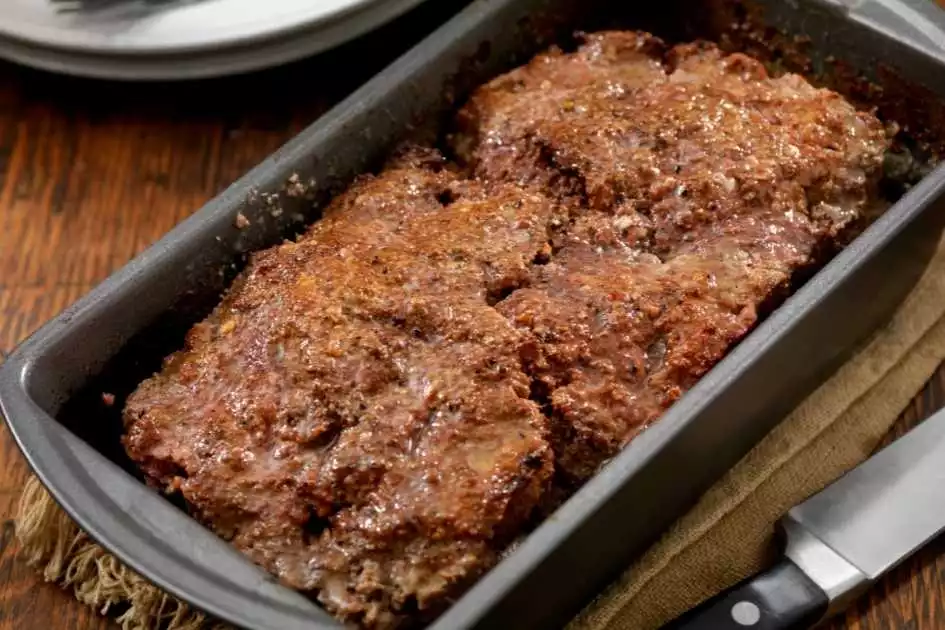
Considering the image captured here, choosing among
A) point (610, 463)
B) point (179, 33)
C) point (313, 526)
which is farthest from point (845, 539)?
point (179, 33)

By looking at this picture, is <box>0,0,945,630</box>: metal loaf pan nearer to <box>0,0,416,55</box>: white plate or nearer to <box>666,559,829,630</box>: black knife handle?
<box>666,559,829,630</box>: black knife handle

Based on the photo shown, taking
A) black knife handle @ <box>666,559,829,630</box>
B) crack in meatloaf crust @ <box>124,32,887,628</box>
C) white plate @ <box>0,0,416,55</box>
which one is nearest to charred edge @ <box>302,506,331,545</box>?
crack in meatloaf crust @ <box>124,32,887,628</box>

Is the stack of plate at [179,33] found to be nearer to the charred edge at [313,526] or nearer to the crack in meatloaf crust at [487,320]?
the crack in meatloaf crust at [487,320]

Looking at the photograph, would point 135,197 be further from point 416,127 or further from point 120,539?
point 120,539

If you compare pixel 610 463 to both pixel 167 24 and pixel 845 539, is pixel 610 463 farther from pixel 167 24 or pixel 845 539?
pixel 167 24

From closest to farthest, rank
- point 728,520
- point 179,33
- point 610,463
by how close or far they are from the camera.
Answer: point 610,463 → point 728,520 → point 179,33

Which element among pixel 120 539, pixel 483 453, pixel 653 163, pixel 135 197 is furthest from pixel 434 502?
pixel 135 197
